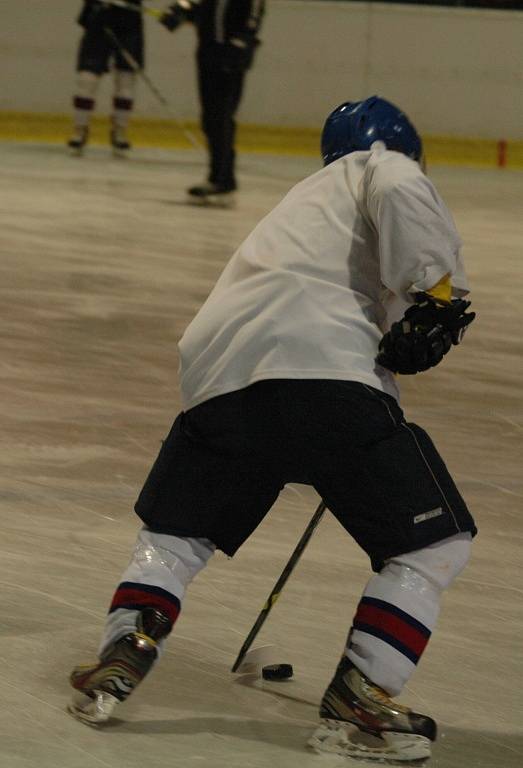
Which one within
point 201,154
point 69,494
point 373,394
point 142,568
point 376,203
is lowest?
point 201,154

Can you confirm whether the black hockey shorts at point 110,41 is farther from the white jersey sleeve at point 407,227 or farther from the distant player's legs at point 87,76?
the white jersey sleeve at point 407,227

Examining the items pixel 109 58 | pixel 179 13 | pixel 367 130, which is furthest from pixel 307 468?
pixel 109 58

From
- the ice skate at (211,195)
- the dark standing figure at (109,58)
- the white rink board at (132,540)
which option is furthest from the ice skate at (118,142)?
the white rink board at (132,540)

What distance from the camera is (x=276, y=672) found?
8.76ft

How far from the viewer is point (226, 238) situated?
308 inches

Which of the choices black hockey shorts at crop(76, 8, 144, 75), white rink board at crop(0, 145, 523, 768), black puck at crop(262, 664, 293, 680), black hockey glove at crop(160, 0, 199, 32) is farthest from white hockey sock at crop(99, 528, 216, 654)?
black hockey shorts at crop(76, 8, 144, 75)

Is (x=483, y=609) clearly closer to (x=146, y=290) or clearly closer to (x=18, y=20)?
(x=146, y=290)

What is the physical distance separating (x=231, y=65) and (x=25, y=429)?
4921 millimetres

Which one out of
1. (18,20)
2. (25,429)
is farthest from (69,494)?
(18,20)

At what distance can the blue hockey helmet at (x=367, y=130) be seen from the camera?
2559 mm

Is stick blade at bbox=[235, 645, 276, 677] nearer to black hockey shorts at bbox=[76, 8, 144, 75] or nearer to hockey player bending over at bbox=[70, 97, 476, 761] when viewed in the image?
hockey player bending over at bbox=[70, 97, 476, 761]

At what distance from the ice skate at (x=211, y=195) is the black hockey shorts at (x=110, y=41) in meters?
2.06

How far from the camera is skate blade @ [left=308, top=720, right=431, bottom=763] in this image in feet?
7.84

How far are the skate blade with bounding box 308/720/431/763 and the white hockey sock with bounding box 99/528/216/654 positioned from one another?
29 centimetres
